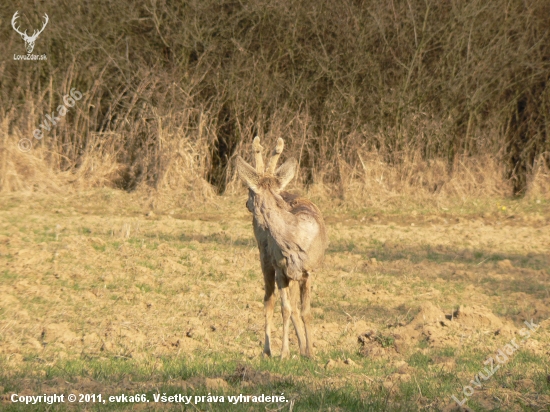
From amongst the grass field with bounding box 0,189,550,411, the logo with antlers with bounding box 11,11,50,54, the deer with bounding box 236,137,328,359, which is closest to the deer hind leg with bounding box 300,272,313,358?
the deer with bounding box 236,137,328,359

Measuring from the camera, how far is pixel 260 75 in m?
19.0

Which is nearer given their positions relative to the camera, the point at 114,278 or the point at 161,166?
the point at 114,278

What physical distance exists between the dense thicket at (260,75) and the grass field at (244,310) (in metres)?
2.36

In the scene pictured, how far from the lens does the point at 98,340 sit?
26.7 feet

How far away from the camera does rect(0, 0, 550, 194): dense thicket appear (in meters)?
18.3

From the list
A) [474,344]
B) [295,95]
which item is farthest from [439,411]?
[295,95]

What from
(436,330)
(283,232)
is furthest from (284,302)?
(436,330)

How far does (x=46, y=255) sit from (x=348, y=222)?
7169 millimetres

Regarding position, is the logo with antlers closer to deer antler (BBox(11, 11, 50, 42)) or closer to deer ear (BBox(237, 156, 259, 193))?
deer antler (BBox(11, 11, 50, 42))

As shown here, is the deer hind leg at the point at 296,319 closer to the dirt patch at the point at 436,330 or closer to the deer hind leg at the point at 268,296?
the deer hind leg at the point at 268,296

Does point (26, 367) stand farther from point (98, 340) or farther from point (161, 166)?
point (161, 166)

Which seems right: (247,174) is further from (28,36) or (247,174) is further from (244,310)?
(28,36)

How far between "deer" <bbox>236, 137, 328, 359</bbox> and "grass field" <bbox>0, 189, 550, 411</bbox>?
2.09 feet

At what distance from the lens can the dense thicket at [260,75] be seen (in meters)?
18.3
